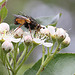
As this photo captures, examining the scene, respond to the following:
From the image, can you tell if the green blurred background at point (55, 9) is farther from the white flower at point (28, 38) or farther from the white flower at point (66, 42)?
the white flower at point (28, 38)

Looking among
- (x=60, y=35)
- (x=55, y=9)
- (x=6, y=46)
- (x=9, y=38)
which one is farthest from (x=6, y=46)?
(x=55, y=9)

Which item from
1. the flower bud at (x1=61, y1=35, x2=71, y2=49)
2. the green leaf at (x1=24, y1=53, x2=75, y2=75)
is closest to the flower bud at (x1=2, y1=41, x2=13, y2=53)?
the green leaf at (x1=24, y1=53, x2=75, y2=75)

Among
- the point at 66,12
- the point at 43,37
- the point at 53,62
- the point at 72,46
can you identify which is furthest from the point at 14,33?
the point at 66,12

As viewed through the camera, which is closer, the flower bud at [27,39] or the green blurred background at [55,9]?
the flower bud at [27,39]

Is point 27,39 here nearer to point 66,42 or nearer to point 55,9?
point 66,42

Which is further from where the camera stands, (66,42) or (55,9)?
(55,9)

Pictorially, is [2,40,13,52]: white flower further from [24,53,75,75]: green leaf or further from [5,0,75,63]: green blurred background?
[5,0,75,63]: green blurred background

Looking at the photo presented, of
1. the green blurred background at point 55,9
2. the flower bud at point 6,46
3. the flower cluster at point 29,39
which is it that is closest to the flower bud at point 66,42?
the flower cluster at point 29,39

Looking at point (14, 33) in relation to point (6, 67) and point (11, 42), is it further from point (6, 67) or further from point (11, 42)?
point (6, 67)
